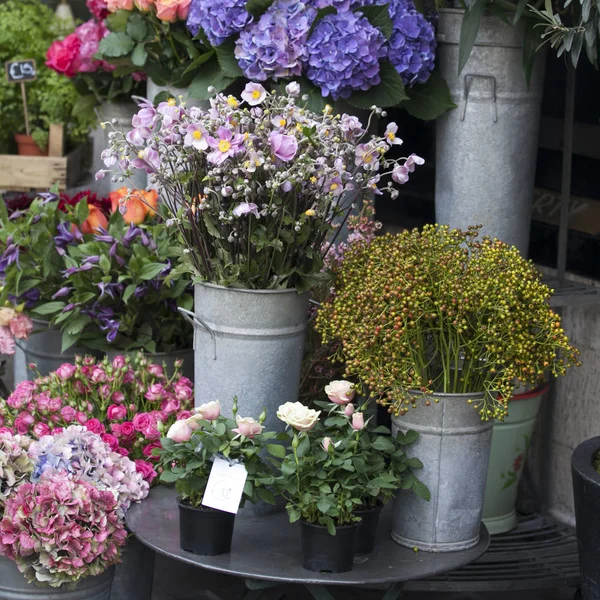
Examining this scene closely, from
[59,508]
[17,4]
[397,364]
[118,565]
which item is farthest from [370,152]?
[17,4]

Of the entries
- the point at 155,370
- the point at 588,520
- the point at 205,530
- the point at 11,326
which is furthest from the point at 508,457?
the point at 11,326

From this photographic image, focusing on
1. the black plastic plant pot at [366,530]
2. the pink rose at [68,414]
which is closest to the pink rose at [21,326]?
the pink rose at [68,414]

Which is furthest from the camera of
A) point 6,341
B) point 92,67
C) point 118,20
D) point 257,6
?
point 92,67

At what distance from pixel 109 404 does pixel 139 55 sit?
1117 mm

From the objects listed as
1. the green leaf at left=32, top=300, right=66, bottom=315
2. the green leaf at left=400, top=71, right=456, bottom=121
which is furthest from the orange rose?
the green leaf at left=400, top=71, right=456, bottom=121

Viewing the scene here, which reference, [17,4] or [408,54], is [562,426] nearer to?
[408,54]

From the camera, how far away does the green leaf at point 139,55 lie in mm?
3100

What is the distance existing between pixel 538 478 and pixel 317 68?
1.50 m

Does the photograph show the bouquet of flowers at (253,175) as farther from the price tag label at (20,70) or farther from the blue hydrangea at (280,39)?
the price tag label at (20,70)

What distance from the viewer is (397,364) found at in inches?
80.3

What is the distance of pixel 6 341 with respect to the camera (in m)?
2.96

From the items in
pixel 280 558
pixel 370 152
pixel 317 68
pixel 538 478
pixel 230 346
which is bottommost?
pixel 538 478

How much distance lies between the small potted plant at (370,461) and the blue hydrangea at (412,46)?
3.12ft

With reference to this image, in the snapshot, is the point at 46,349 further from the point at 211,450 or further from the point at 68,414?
the point at 211,450
